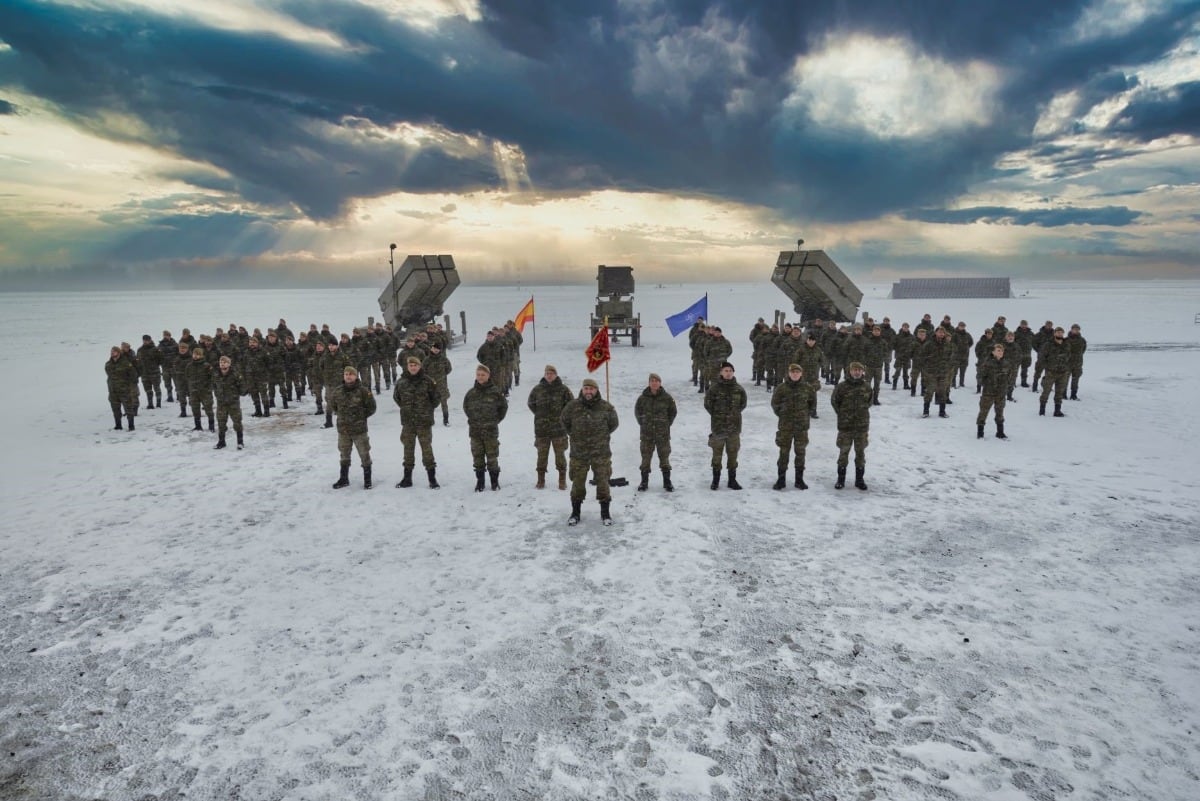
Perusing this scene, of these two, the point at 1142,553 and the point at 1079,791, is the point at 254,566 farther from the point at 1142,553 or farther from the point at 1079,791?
the point at 1142,553

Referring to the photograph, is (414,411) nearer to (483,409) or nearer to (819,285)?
(483,409)

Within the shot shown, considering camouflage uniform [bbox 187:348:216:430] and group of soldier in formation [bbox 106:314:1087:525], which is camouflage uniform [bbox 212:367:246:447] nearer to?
Result: group of soldier in formation [bbox 106:314:1087:525]

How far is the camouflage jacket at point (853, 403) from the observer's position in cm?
890

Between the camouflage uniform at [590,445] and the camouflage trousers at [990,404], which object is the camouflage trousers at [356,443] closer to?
the camouflage uniform at [590,445]

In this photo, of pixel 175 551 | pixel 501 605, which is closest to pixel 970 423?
pixel 501 605

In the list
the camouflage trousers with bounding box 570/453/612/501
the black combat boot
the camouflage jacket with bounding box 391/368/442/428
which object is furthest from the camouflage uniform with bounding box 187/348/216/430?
the camouflage trousers with bounding box 570/453/612/501

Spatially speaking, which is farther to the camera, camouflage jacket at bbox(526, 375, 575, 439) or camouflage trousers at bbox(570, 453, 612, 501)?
camouflage jacket at bbox(526, 375, 575, 439)

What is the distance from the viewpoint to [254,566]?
6.68 metres

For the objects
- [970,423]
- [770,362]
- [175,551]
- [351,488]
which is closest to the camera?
[175,551]

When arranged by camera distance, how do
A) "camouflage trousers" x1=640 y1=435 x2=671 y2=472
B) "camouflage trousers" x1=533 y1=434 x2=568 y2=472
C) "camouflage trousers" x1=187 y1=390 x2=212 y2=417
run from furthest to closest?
"camouflage trousers" x1=187 y1=390 x2=212 y2=417, "camouflage trousers" x1=533 y1=434 x2=568 y2=472, "camouflage trousers" x1=640 y1=435 x2=671 y2=472

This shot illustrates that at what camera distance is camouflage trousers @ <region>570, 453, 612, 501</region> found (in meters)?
7.79

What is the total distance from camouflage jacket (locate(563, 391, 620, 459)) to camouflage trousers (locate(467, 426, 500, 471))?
162 centimetres

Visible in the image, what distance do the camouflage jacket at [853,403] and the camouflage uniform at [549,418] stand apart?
3963 millimetres

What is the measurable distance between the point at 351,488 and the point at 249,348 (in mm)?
7094
